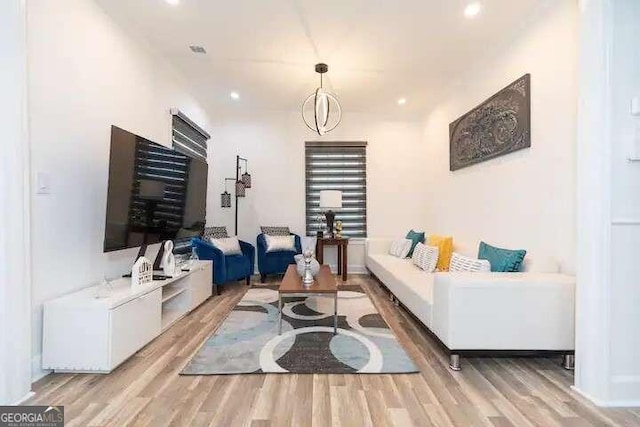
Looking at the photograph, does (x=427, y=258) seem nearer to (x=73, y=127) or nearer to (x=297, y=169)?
(x=297, y=169)

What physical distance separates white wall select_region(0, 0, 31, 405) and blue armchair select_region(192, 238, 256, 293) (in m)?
2.45

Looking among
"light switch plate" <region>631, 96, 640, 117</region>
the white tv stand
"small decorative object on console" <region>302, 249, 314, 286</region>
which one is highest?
"light switch plate" <region>631, 96, 640, 117</region>

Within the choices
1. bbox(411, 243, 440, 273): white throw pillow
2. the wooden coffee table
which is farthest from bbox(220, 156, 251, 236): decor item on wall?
bbox(411, 243, 440, 273): white throw pillow

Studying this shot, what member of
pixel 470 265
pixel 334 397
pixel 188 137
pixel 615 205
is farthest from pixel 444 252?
pixel 188 137

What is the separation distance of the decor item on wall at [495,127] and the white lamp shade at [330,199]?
187cm

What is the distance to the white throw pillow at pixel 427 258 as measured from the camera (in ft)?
13.2

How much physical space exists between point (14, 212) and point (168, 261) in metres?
1.46

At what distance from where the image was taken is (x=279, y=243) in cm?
531

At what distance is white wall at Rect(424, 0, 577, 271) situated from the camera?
2572 mm

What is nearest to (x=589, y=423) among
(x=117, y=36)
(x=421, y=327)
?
(x=421, y=327)

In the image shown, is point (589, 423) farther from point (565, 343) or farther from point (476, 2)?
point (476, 2)

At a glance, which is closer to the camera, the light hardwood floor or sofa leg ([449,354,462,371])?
the light hardwood floor

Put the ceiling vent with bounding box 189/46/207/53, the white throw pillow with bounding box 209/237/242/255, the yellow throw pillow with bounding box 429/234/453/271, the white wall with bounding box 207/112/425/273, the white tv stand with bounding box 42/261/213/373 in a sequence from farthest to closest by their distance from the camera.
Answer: the white wall with bounding box 207/112/425/273 < the white throw pillow with bounding box 209/237/242/255 < the yellow throw pillow with bounding box 429/234/453/271 < the ceiling vent with bounding box 189/46/207/53 < the white tv stand with bounding box 42/261/213/373

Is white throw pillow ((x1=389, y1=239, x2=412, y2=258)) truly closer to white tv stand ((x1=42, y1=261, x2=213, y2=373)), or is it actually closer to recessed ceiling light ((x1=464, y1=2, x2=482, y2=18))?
recessed ceiling light ((x1=464, y1=2, x2=482, y2=18))
